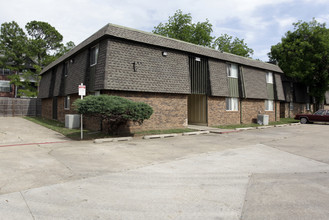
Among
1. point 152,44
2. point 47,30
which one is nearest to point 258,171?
point 152,44

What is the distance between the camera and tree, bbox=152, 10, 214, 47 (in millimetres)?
39438

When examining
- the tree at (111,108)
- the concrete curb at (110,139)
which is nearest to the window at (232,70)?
the tree at (111,108)

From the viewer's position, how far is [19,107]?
94.6ft

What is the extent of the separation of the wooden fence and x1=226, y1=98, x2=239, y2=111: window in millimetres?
24720

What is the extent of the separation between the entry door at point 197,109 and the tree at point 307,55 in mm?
17706

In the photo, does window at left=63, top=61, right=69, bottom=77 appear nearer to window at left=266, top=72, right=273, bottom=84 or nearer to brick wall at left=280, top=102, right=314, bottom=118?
window at left=266, top=72, right=273, bottom=84

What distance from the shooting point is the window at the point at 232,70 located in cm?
1967

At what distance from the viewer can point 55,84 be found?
21.5 metres

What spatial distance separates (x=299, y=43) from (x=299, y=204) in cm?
3215

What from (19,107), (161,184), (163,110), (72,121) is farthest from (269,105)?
(19,107)

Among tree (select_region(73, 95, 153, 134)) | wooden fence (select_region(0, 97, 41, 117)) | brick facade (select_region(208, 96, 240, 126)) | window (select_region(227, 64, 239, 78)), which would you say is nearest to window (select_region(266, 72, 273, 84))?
window (select_region(227, 64, 239, 78))

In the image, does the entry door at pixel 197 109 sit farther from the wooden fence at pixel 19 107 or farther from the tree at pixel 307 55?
the wooden fence at pixel 19 107

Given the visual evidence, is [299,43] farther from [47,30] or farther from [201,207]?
[47,30]

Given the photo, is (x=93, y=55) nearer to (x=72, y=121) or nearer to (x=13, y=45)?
(x=72, y=121)
